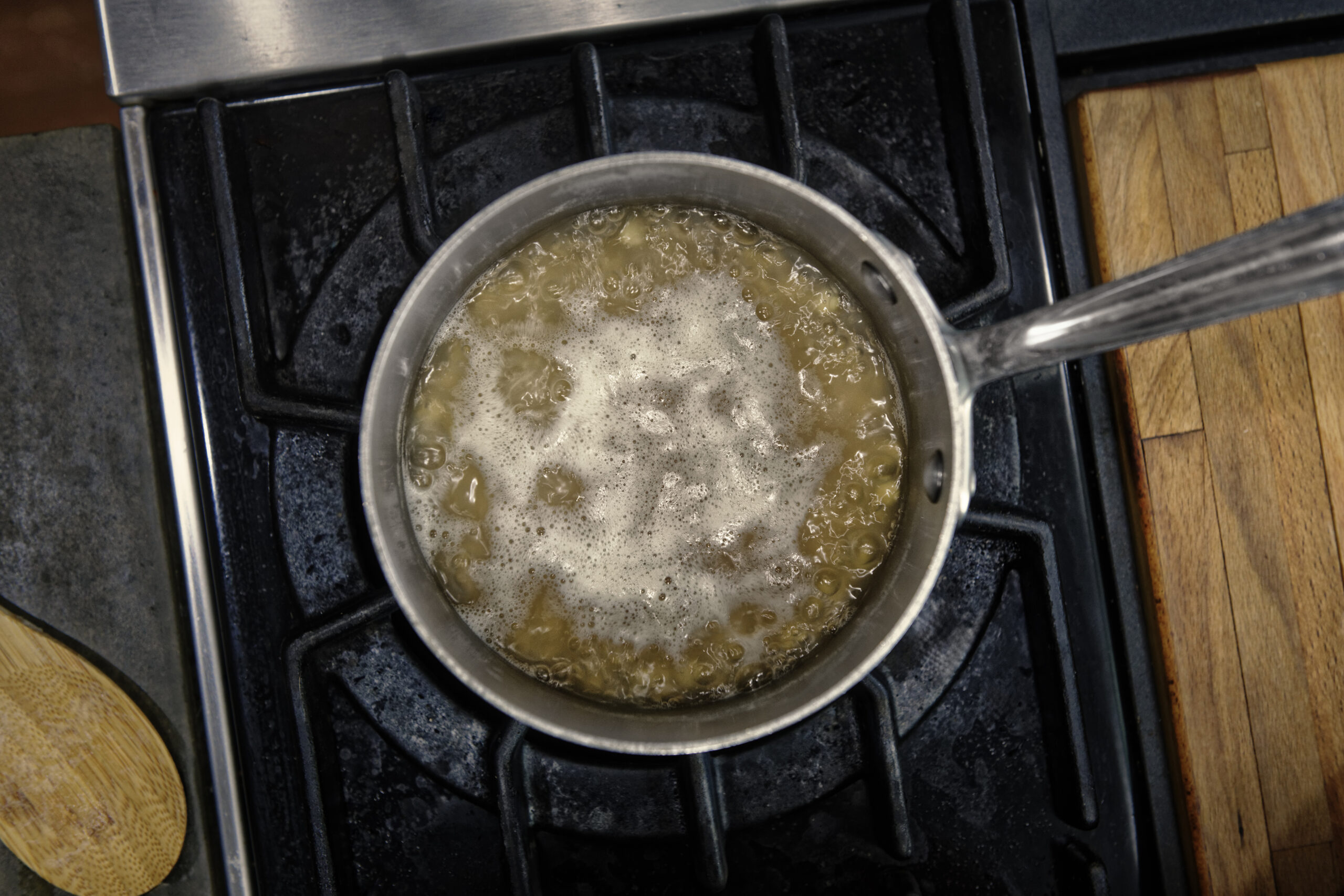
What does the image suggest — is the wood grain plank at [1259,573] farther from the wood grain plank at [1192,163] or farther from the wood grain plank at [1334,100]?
the wood grain plank at [1334,100]

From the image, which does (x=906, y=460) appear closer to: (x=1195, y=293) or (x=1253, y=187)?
(x=1195, y=293)

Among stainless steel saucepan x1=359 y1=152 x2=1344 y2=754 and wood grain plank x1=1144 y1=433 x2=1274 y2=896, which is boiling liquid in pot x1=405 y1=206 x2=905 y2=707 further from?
wood grain plank x1=1144 y1=433 x2=1274 y2=896

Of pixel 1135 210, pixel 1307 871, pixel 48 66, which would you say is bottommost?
pixel 1307 871

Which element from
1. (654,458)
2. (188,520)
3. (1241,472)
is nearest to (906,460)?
(654,458)

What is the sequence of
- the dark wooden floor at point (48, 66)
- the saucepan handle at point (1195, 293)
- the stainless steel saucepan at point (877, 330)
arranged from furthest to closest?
the dark wooden floor at point (48, 66)
the stainless steel saucepan at point (877, 330)
the saucepan handle at point (1195, 293)

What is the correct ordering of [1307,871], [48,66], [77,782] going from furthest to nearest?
1. [48,66]
2. [77,782]
3. [1307,871]

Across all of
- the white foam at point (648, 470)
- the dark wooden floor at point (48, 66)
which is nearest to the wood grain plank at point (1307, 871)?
the white foam at point (648, 470)

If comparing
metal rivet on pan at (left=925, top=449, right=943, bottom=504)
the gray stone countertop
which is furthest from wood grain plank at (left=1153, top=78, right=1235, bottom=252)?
the gray stone countertop
